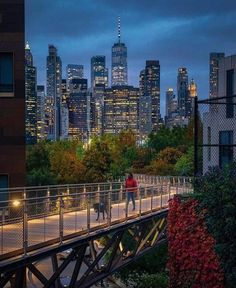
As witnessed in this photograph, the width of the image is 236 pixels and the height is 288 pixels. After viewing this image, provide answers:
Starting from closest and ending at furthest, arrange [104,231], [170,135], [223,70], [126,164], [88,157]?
[104,231] < [223,70] < [88,157] < [126,164] < [170,135]

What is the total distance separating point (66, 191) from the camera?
24.3 meters

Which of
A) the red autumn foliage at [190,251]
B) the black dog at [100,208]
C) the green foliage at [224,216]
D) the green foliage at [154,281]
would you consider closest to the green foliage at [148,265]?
the green foliage at [154,281]

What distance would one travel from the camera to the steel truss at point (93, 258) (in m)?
13.8

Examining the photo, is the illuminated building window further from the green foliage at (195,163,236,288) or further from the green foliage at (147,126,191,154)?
the green foliage at (147,126,191,154)

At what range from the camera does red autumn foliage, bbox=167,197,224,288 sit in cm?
1129

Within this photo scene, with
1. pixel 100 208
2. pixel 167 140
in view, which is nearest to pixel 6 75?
pixel 100 208

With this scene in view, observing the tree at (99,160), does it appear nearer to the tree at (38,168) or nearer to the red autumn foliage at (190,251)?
the tree at (38,168)

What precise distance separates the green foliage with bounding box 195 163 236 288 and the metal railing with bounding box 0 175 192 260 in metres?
4.15

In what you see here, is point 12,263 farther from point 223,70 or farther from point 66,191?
point 223,70

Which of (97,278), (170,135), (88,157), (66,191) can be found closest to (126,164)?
(170,135)

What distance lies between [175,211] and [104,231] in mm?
5211

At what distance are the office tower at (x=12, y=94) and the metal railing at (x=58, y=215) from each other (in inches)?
86.0

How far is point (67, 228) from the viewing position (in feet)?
51.5

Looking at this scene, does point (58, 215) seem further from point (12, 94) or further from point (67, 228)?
point (12, 94)
